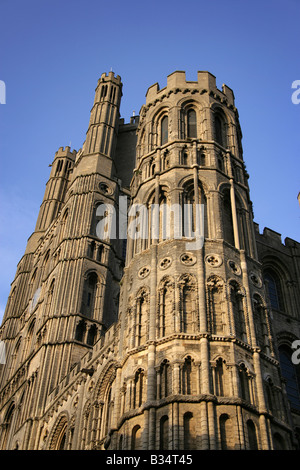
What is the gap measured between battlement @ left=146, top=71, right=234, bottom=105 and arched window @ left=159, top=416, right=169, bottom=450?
19841 millimetres

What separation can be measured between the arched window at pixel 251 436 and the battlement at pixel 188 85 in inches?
777

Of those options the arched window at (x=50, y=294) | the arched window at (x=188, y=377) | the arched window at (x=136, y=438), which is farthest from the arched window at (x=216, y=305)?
the arched window at (x=50, y=294)

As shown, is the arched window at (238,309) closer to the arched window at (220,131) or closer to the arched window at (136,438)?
the arched window at (136,438)

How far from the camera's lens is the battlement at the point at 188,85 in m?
36.1

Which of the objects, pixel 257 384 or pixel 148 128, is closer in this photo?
pixel 257 384

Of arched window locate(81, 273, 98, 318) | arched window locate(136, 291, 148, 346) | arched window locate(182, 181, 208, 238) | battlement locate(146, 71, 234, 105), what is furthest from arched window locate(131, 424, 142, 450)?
arched window locate(81, 273, 98, 318)

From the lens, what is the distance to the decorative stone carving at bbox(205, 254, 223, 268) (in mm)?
27083

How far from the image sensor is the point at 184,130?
3409cm

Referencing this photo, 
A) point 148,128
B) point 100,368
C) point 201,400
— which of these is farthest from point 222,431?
point 148,128

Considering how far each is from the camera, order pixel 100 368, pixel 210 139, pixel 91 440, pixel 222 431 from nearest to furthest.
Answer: pixel 222 431
pixel 91 440
pixel 100 368
pixel 210 139

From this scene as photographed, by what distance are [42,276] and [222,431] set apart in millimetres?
32314

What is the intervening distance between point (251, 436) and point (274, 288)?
43.1ft

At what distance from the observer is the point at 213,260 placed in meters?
27.3
